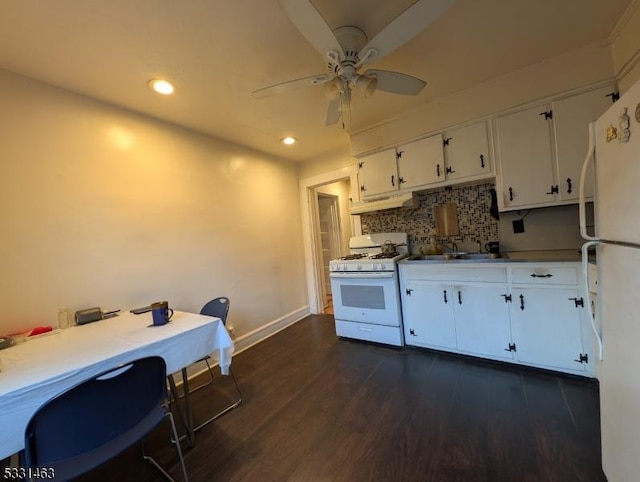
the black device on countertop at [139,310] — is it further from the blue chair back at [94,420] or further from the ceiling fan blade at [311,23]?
the ceiling fan blade at [311,23]

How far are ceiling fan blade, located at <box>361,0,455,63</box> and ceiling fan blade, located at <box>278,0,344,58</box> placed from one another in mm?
216

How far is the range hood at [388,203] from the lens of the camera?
2838 mm

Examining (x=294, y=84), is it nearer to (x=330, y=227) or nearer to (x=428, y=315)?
(x=428, y=315)

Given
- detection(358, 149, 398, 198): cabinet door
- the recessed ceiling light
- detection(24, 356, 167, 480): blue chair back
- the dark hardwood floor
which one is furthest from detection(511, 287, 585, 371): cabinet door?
the recessed ceiling light

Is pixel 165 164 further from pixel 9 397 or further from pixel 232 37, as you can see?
pixel 9 397

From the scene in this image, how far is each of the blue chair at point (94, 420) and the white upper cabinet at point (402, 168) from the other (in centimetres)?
263

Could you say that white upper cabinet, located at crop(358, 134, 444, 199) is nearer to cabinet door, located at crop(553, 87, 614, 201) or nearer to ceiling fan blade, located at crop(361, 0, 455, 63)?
cabinet door, located at crop(553, 87, 614, 201)

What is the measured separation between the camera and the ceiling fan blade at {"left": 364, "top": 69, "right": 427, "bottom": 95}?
5.41ft

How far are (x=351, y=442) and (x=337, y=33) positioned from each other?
8.04 feet

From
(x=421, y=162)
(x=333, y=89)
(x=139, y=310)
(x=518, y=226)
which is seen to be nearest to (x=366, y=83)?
(x=333, y=89)

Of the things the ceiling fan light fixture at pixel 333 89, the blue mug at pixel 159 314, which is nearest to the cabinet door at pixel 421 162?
the ceiling fan light fixture at pixel 333 89

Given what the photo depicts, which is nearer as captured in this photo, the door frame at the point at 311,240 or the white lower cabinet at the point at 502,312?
the white lower cabinet at the point at 502,312

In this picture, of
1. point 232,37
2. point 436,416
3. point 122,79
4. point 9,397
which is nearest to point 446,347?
point 436,416

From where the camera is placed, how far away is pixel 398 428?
1.62 metres
